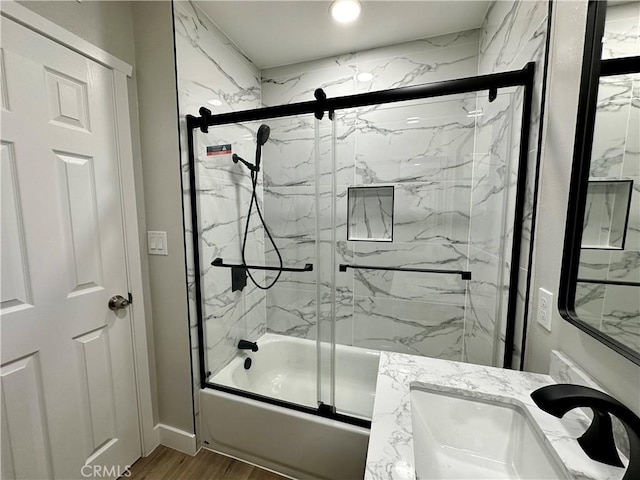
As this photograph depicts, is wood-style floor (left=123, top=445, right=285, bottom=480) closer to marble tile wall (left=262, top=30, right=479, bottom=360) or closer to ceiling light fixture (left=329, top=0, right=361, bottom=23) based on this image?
marble tile wall (left=262, top=30, right=479, bottom=360)

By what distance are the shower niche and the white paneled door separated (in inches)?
54.3

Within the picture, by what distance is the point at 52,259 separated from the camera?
110 centimetres

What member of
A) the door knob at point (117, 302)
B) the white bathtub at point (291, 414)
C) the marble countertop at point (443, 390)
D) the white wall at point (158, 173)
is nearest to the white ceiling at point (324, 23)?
the white wall at point (158, 173)

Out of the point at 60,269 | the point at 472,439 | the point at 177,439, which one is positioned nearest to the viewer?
the point at 472,439

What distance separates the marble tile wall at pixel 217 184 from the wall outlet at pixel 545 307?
1515 millimetres

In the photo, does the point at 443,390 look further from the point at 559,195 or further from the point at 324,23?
the point at 324,23

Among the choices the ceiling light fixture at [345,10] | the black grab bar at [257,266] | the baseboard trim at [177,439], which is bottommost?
the baseboard trim at [177,439]

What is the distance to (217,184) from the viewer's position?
66.0 inches

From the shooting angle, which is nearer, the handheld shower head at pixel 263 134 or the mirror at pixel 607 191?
the mirror at pixel 607 191

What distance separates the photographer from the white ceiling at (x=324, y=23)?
4.80 feet

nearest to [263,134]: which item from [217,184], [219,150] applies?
[219,150]

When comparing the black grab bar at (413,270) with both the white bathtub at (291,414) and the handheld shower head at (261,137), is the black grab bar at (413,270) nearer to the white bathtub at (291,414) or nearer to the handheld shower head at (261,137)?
the white bathtub at (291,414)

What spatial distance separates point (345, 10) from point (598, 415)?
1893 mm

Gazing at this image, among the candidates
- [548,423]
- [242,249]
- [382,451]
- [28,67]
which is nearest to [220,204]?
[242,249]
